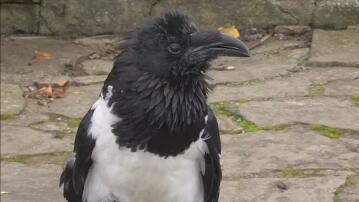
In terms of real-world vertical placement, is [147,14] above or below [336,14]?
below

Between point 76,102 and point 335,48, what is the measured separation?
1896 millimetres

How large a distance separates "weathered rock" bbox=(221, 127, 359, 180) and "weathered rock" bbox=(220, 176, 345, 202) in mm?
130

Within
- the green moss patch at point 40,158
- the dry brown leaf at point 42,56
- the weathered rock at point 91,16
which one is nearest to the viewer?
the green moss patch at point 40,158

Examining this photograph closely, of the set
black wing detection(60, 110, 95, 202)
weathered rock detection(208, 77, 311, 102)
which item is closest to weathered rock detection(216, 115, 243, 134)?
weathered rock detection(208, 77, 311, 102)

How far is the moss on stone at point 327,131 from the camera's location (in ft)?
16.6

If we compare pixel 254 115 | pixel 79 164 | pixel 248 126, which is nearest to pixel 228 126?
pixel 248 126

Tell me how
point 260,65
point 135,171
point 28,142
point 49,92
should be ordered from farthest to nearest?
point 260,65, point 49,92, point 28,142, point 135,171

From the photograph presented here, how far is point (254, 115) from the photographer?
5418 millimetres

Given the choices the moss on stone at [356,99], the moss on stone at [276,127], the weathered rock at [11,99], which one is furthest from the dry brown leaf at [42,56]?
the moss on stone at [356,99]

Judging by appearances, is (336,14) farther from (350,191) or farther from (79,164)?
(79,164)

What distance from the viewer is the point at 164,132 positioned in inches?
135

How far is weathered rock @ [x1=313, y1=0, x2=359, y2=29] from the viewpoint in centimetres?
686

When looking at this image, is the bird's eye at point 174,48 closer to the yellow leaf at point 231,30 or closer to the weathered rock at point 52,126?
the weathered rock at point 52,126

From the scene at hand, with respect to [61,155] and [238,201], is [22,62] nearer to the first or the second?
[61,155]
